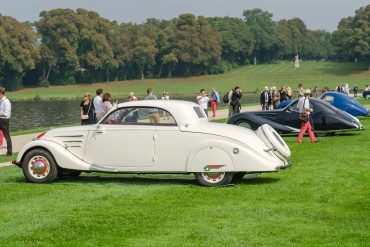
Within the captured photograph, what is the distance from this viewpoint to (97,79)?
14300 cm

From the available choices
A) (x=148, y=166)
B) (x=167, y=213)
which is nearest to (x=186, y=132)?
(x=148, y=166)

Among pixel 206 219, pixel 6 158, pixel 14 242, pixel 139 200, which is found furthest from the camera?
pixel 6 158

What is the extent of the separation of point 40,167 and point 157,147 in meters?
2.19

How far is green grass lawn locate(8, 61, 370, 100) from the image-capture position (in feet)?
393

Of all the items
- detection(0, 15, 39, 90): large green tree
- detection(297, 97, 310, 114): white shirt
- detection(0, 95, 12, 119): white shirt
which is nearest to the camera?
detection(0, 95, 12, 119): white shirt

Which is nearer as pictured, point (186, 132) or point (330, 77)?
point (186, 132)

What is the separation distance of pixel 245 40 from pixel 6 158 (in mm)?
153330

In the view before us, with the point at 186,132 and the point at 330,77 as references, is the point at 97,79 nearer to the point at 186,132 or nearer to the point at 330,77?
the point at 330,77

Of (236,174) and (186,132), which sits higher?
(186,132)

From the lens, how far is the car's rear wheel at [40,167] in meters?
13.7

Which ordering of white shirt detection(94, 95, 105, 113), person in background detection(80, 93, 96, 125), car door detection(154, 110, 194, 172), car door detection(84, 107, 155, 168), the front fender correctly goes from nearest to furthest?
1. car door detection(154, 110, 194, 172)
2. car door detection(84, 107, 155, 168)
3. the front fender
4. white shirt detection(94, 95, 105, 113)
5. person in background detection(80, 93, 96, 125)

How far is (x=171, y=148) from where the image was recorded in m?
13.2

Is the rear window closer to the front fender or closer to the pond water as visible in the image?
the front fender

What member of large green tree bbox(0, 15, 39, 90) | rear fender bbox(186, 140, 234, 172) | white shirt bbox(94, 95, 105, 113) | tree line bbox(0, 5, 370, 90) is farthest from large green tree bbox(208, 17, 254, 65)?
rear fender bbox(186, 140, 234, 172)
